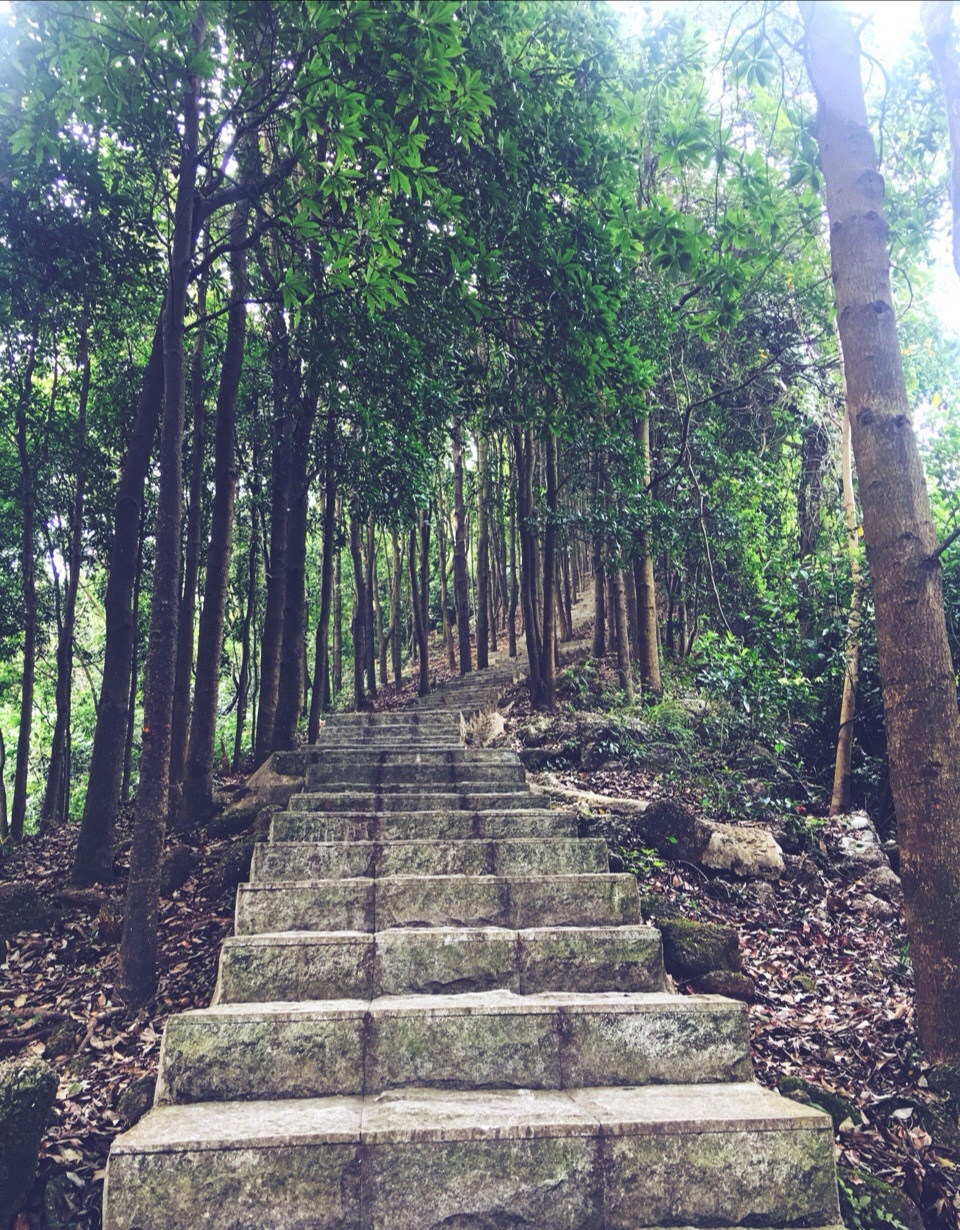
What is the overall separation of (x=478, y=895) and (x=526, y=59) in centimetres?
529

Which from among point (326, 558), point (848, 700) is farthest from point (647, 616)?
point (326, 558)

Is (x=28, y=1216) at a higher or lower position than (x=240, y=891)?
lower

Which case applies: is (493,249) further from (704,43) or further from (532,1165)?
(532,1165)

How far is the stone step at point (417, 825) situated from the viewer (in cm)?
478

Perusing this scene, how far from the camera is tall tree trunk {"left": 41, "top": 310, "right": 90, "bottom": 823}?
28.0ft

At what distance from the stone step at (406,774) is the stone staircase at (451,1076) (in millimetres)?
1692

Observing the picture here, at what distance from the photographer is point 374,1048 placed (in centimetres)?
296

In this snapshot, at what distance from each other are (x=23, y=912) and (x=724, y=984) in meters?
4.34

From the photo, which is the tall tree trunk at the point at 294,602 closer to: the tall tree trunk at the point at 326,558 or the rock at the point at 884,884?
the tall tree trunk at the point at 326,558

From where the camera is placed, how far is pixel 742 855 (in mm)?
5617

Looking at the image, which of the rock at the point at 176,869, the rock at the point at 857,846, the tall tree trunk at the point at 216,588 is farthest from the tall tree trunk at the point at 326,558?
the rock at the point at 857,846

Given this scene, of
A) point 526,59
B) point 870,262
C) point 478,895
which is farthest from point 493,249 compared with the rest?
point 478,895

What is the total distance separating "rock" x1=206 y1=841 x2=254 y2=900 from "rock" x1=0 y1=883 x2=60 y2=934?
39.6 inches

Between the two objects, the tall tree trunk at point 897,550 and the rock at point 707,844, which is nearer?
the tall tree trunk at point 897,550
